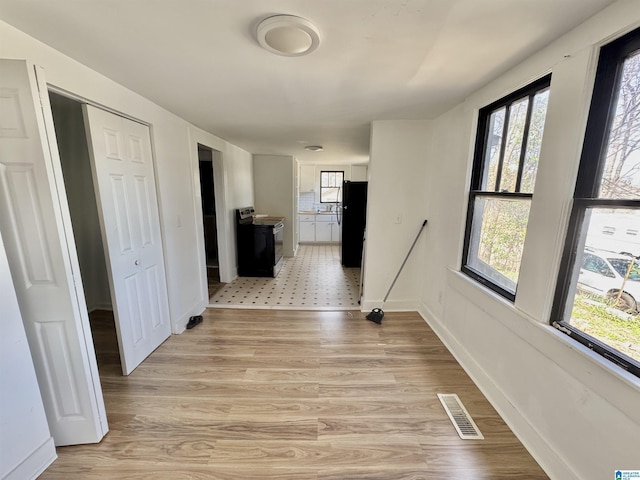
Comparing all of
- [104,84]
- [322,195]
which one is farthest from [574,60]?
[322,195]

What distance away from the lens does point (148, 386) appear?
1.88 metres

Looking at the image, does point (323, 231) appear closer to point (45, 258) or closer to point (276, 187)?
point (276, 187)

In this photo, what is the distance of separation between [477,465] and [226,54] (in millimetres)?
2617

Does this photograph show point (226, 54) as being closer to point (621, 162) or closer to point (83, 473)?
point (621, 162)

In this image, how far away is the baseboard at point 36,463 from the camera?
3.87ft

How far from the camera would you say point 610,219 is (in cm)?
Result: 112

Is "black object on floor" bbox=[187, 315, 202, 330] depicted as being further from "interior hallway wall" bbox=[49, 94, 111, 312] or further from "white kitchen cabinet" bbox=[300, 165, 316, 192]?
"white kitchen cabinet" bbox=[300, 165, 316, 192]

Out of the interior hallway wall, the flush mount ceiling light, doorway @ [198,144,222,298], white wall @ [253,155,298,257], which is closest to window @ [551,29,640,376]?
the flush mount ceiling light

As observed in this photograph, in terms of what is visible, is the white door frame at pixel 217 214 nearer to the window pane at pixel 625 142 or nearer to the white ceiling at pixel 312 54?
the white ceiling at pixel 312 54

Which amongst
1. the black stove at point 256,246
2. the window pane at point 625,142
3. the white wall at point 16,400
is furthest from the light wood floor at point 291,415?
the black stove at point 256,246

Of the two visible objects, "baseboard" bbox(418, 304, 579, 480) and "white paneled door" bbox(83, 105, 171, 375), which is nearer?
"baseboard" bbox(418, 304, 579, 480)

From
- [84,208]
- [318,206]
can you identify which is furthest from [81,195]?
[318,206]

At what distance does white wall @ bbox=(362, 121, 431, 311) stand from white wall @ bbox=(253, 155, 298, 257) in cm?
265

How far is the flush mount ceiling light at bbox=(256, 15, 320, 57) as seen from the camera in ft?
3.66
